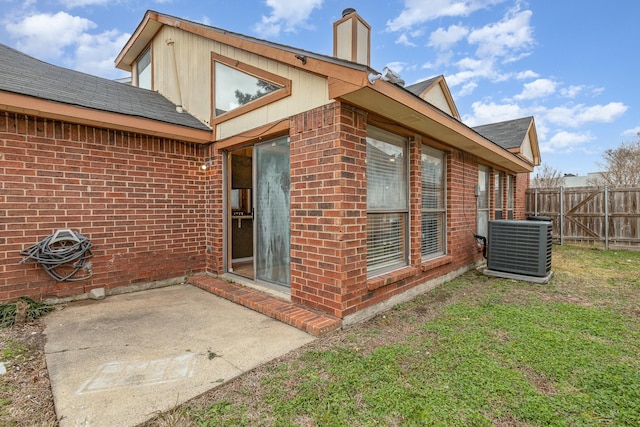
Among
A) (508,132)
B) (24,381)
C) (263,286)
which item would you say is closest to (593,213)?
(508,132)

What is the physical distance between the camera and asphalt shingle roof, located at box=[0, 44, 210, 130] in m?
3.60

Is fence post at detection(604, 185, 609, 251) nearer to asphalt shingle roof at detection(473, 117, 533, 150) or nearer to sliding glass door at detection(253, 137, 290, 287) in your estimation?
asphalt shingle roof at detection(473, 117, 533, 150)

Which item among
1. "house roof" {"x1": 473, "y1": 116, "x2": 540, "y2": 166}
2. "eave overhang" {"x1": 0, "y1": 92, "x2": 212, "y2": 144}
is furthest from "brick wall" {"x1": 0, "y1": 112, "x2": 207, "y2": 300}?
"house roof" {"x1": 473, "y1": 116, "x2": 540, "y2": 166}

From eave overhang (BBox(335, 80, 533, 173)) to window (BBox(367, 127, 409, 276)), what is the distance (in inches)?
13.8

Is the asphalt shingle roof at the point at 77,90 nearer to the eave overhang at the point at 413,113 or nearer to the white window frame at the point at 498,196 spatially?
the eave overhang at the point at 413,113

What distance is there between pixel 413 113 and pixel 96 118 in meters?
4.06

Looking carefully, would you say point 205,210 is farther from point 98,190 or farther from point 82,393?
point 82,393

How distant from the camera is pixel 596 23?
25.6 feet

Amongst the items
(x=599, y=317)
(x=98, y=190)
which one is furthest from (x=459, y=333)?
(x=98, y=190)

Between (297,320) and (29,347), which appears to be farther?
(297,320)

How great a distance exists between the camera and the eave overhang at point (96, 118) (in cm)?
329

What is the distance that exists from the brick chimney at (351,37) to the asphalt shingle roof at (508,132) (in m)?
7.65

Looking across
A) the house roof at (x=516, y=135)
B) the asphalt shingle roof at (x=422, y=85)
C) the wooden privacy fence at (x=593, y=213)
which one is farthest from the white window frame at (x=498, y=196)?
the wooden privacy fence at (x=593, y=213)

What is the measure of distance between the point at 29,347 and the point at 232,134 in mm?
3415
